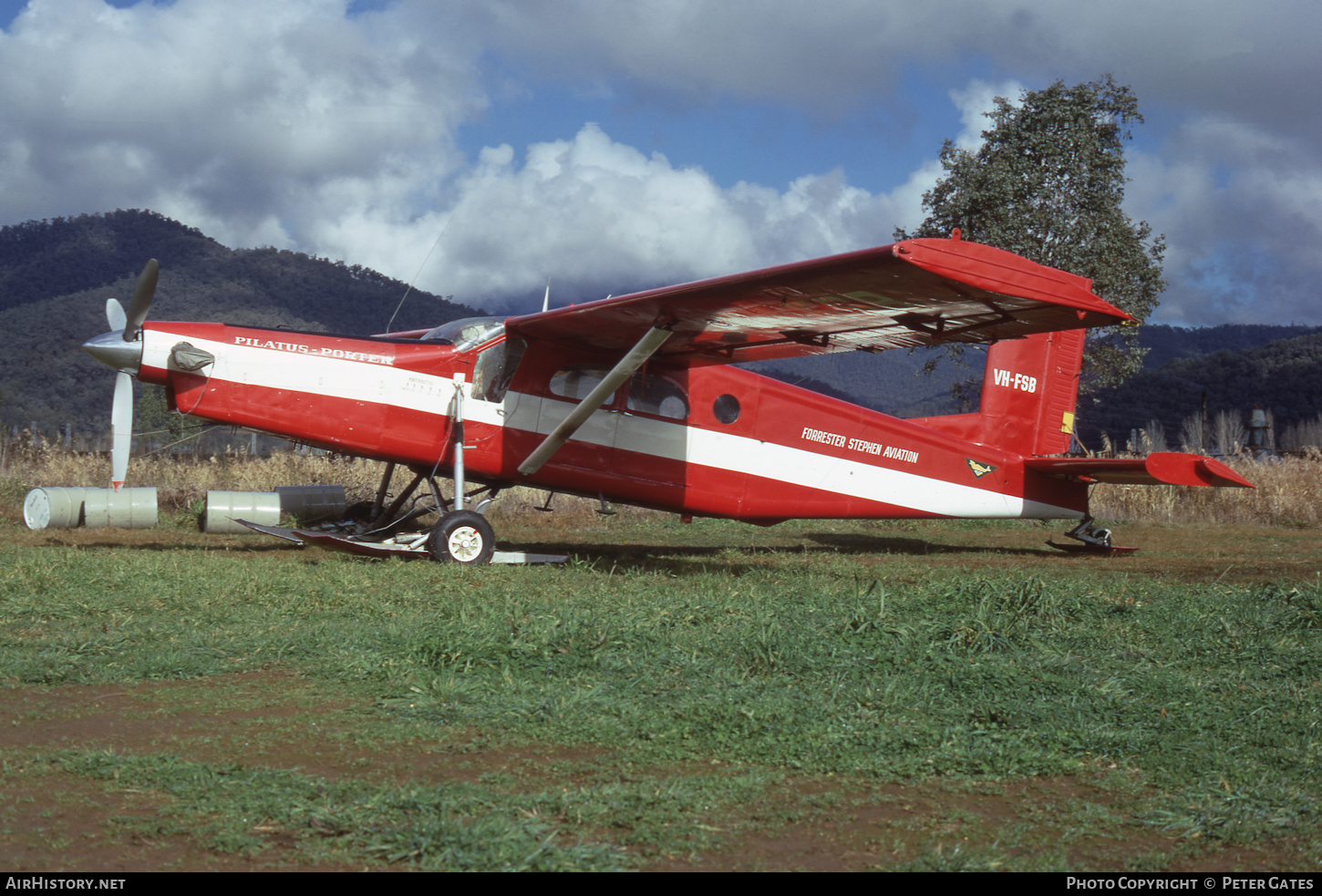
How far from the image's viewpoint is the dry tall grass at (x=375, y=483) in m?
14.9

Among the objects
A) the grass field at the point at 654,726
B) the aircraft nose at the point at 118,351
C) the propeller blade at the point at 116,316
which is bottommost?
the grass field at the point at 654,726

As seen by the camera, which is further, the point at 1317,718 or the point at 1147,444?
the point at 1147,444

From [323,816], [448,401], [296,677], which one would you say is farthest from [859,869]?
[448,401]

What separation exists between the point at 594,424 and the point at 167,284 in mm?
88267

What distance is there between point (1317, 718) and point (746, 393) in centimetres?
687

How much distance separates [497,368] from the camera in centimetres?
936

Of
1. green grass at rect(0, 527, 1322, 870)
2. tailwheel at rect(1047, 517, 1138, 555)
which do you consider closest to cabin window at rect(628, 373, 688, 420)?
green grass at rect(0, 527, 1322, 870)

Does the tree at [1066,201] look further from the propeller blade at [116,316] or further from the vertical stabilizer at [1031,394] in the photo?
the propeller blade at [116,316]

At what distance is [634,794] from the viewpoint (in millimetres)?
3020

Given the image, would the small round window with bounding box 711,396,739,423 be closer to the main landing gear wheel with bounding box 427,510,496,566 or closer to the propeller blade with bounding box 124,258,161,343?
the main landing gear wheel with bounding box 427,510,496,566

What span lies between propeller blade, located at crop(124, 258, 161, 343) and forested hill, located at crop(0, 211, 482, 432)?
6230 centimetres

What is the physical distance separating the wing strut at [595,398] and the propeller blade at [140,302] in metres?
3.46

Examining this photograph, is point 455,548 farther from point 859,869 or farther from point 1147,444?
point 1147,444

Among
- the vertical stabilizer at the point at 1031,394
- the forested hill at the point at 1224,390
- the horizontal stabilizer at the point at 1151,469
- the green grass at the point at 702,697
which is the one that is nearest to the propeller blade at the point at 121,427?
the green grass at the point at 702,697
